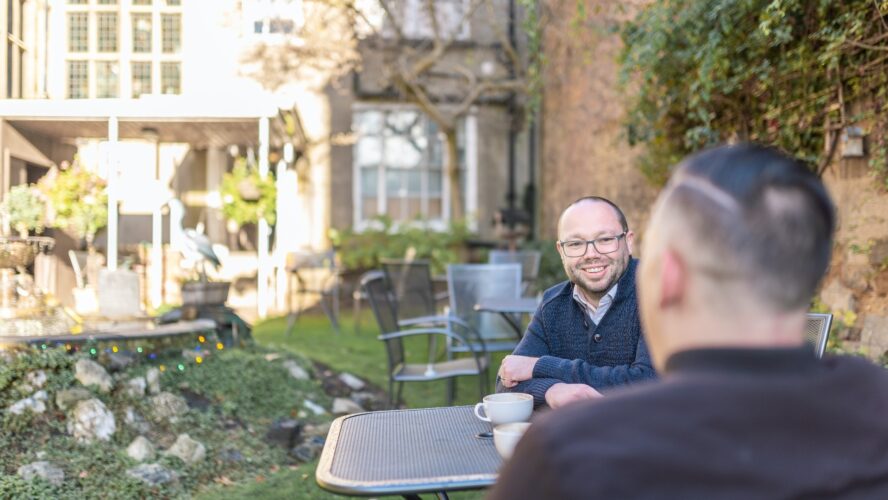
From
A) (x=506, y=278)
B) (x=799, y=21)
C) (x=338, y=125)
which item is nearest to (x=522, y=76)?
(x=338, y=125)

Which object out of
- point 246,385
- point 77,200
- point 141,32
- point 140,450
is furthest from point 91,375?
point 141,32

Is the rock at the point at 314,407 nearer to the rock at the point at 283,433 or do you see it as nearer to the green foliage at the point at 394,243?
the rock at the point at 283,433

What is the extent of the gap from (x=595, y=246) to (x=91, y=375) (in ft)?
9.80

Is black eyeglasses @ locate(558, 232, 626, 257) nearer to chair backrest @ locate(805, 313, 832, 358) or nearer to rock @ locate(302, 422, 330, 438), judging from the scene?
chair backrest @ locate(805, 313, 832, 358)

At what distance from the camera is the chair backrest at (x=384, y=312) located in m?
4.43

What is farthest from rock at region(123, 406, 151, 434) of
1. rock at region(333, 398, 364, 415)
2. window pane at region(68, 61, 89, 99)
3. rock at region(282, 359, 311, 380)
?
window pane at region(68, 61, 89, 99)

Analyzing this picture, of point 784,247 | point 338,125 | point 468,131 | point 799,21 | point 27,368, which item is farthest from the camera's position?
point 468,131

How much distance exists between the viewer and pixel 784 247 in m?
0.94

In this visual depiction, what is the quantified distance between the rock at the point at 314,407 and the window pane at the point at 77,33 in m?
2.84

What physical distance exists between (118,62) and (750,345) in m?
5.74

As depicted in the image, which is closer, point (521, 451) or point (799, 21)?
point (521, 451)

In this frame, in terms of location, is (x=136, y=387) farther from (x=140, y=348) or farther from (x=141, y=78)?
(x=141, y=78)

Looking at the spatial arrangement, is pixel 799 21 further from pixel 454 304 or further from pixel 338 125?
pixel 338 125

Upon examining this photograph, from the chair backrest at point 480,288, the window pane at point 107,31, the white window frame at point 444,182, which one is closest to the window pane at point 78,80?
the window pane at point 107,31
